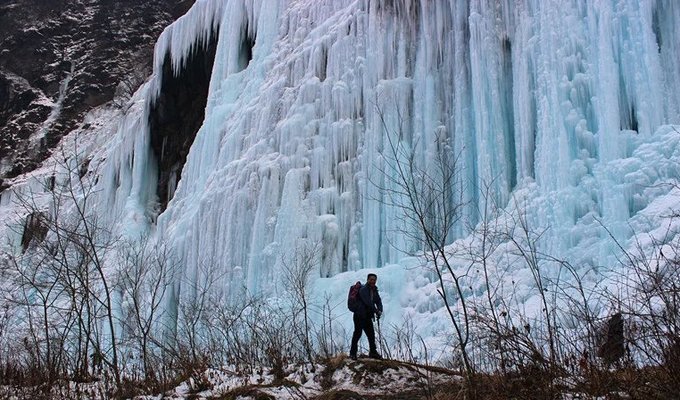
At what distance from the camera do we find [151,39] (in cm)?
3550

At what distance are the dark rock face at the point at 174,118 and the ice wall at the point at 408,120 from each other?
3.64 meters

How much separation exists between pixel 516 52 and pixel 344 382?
638cm

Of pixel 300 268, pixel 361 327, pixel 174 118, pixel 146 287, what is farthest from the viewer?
pixel 174 118

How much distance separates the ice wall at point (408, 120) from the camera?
385 inches

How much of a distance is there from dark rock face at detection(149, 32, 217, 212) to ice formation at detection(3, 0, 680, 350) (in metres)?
3.16

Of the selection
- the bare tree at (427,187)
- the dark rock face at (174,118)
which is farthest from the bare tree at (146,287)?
the bare tree at (427,187)

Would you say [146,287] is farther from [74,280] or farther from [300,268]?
[74,280]

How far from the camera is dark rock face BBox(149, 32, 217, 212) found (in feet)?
71.1

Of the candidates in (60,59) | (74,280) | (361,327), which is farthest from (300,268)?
(60,59)

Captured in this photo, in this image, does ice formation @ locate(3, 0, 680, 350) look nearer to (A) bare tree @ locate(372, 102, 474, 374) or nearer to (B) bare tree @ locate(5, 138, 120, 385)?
(A) bare tree @ locate(372, 102, 474, 374)

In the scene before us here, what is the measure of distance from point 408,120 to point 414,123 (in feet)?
0.56

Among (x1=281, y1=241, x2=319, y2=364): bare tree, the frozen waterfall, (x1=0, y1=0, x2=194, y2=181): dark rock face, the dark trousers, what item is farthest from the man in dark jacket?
(x1=0, y1=0, x2=194, y2=181): dark rock face

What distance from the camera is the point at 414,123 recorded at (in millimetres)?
12383

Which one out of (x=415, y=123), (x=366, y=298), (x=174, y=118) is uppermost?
(x=174, y=118)
